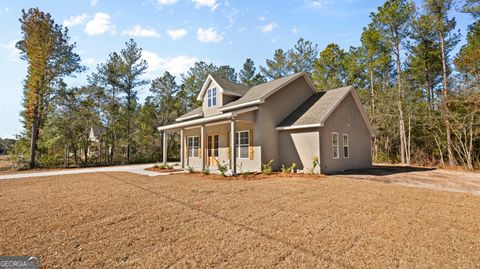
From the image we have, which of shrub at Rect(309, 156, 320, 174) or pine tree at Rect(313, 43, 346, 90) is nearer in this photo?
shrub at Rect(309, 156, 320, 174)

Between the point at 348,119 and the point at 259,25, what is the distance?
306 inches

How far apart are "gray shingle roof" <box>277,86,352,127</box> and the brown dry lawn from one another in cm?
551

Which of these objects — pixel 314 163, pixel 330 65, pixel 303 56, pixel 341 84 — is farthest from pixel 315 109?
pixel 303 56

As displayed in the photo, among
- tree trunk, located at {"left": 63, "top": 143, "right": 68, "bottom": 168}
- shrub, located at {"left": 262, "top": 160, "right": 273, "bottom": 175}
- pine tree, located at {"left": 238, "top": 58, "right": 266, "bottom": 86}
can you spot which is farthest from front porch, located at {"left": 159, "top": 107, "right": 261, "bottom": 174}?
pine tree, located at {"left": 238, "top": 58, "right": 266, "bottom": 86}

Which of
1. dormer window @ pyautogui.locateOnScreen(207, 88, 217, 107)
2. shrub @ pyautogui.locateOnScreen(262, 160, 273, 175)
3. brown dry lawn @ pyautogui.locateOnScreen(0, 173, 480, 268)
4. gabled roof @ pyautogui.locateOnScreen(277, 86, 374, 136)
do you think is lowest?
brown dry lawn @ pyautogui.locateOnScreen(0, 173, 480, 268)

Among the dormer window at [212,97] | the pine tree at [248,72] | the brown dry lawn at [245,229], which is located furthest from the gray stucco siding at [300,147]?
the pine tree at [248,72]

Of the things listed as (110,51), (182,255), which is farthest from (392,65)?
(110,51)

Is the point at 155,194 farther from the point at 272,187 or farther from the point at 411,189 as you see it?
the point at 411,189

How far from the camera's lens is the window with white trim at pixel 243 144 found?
42.2ft

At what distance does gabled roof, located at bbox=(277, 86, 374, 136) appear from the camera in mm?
11484

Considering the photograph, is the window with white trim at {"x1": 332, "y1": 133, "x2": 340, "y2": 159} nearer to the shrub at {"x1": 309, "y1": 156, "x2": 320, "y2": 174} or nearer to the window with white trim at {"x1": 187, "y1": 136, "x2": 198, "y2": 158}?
the shrub at {"x1": 309, "y1": 156, "x2": 320, "y2": 174}

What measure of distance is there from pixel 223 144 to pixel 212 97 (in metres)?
3.88

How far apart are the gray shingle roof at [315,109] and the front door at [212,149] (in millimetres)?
4823

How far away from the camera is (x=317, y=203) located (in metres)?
5.75
